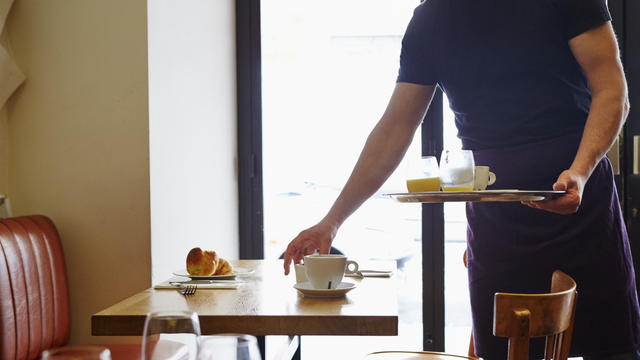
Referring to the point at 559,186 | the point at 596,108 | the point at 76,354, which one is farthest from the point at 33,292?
the point at 596,108

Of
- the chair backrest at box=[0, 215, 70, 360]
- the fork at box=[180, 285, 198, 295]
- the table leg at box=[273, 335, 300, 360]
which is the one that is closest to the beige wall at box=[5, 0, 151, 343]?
the chair backrest at box=[0, 215, 70, 360]

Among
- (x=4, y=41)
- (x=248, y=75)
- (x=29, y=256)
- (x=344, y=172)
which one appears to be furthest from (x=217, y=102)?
(x=29, y=256)

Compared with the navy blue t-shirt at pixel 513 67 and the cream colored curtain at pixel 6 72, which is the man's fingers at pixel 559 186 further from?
the cream colored curtain at pixel 6 72

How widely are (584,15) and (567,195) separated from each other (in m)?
0.49

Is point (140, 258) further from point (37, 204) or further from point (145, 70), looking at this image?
point (145, 70)

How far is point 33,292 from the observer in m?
1.84

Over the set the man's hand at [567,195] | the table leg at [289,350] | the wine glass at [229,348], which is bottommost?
the table leg at [289,350]

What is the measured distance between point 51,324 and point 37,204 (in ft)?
1.57

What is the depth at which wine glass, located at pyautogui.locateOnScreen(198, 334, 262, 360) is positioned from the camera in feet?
1.91

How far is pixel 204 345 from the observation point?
23.4 inches

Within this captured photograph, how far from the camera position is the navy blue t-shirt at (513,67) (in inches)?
54.7

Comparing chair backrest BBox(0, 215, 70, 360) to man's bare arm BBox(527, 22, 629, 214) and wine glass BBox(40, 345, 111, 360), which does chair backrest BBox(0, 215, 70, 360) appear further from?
man's bare arm BBox(527, 22, 629, 214)

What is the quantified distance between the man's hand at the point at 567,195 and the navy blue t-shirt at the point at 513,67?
261 millimetres

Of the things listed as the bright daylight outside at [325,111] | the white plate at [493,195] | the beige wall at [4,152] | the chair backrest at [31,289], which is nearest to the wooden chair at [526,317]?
the white plate at [493,195]
